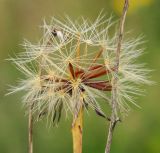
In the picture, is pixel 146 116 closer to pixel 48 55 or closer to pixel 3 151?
pixel 3 151

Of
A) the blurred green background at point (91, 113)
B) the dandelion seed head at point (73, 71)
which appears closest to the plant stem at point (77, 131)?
the dandelion seed head at point (73, 71)

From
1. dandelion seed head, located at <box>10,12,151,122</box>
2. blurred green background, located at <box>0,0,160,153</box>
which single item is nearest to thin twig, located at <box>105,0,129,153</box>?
dandelion seed head, located at <box>10,12,151,122</box>

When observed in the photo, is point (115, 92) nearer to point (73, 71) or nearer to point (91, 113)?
point (73, 71)

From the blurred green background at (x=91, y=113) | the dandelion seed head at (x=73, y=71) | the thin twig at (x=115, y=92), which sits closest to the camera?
the thin twig at (x=115, y=92)

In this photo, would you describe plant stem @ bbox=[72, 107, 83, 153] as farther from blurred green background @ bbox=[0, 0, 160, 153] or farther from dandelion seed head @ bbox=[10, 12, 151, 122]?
blurred green background @ bbox=[0, 0, 160, 153]

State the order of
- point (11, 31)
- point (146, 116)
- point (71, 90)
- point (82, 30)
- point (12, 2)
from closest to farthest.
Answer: point (71, 90) < point (82, 30) < point (146, 116) < point (11, 31) < point (12, 2)

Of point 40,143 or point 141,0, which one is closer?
point 40,143

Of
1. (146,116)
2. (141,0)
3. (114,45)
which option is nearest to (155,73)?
(146,116)

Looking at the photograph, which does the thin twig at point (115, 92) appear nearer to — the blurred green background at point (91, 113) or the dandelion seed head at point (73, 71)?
the dandelion seed head at point (73, 71)

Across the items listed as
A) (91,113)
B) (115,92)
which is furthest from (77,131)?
(91,113)
